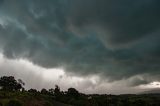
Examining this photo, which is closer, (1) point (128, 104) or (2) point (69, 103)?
(2) point (69, 103)

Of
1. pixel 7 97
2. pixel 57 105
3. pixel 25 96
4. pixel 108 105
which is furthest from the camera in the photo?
pixel 108 105

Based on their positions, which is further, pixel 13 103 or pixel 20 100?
pixel 20 100

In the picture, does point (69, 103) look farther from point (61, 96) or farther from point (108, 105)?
point (108, 105)

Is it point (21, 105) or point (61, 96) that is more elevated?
point (61, 96)

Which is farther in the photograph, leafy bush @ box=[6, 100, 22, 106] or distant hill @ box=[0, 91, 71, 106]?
distant hill @ box=[0, 91, 71, 106]

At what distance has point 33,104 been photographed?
493ft

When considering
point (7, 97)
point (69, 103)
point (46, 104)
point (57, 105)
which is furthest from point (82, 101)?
point (7, 97)

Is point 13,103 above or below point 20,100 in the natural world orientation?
below

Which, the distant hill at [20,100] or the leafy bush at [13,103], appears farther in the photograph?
the distant hill at [20,100]

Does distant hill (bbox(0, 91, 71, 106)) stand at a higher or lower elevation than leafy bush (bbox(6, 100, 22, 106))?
higher

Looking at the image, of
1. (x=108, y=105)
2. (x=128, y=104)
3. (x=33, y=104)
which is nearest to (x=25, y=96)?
(x=33, y=104)

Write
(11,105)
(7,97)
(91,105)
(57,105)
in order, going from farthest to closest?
1. (91,105)
2. (57,105)
3. (7,97)
4. (11,105)

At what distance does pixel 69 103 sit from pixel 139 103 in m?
48.5

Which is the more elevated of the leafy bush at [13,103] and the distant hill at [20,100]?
the distant hill at [20,100]
